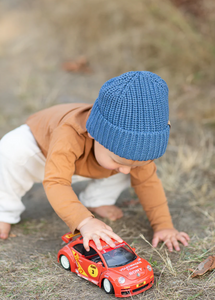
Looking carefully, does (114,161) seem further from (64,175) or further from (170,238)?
(170,238)

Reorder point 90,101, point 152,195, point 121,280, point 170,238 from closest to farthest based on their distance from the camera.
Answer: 1. point 121,280
2. point 170,238
3. point 152,195
4. point 90,101

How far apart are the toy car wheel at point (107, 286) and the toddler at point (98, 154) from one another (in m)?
0.18

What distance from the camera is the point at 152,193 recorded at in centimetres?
254

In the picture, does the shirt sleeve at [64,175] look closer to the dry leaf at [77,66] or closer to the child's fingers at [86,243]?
the child's fingers at [86,243]

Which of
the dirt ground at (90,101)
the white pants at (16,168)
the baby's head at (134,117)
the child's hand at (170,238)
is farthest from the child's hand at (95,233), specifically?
the white pants at (16,168)

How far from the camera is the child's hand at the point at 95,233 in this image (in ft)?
6.08

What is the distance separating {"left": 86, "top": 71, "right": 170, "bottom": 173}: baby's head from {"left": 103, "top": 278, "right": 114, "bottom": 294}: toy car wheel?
0.64 metres

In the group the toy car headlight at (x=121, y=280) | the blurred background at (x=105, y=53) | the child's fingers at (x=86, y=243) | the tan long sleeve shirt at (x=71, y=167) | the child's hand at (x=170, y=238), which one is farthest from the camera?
the blurred background at (x=105, y=53)

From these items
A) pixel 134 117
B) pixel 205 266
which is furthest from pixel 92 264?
pixel 134 117

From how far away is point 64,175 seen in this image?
213 centimetres

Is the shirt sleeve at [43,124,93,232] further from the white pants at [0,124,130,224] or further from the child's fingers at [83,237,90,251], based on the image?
the white pants at [0,124,130,224]

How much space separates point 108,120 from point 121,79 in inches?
9.2

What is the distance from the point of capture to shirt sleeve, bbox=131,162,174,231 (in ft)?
8.21

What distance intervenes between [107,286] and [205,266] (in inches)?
24.4
